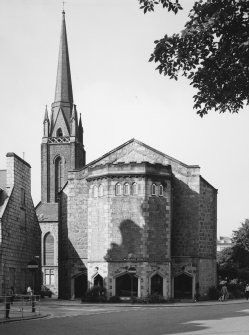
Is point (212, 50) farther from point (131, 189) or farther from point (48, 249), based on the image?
point (48, 249)

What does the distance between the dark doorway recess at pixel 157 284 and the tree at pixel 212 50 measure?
32189mm

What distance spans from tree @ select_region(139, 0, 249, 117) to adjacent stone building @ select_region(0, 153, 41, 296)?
24762 mm

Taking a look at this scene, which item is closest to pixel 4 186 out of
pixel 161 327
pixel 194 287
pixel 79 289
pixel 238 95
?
pixel 79 289

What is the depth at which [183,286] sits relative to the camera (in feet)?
159

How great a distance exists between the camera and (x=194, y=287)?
48312 millimetres

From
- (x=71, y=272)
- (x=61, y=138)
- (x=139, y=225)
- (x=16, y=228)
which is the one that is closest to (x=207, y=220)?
(x=139, y=225)

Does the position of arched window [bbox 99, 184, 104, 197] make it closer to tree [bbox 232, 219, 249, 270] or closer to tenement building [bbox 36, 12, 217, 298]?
tenement building [bbox 36, 12, 217, 298]

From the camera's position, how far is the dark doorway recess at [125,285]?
149ft

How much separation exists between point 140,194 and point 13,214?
1108cm

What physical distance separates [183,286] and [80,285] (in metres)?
8.86

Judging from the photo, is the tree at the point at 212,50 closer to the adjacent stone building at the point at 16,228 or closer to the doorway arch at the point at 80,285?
the adjacent stone building at the point at 16,228

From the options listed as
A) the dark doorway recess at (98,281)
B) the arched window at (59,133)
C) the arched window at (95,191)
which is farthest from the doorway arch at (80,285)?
the arched window at (59,133)

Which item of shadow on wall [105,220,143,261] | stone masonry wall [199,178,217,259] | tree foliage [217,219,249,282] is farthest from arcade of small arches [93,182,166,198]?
tree foliage [217,219,249,282]

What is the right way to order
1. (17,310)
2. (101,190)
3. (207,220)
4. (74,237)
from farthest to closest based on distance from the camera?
(207,220)
(74,237)
(101,190)
(17,310)
